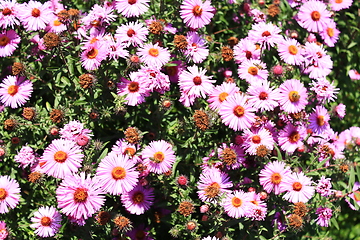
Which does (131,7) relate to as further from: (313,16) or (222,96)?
(313,16)

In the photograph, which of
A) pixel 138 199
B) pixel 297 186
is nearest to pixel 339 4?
pixel 297 186

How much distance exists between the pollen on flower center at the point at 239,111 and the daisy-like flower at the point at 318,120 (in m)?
0.98

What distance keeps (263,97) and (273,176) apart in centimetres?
72

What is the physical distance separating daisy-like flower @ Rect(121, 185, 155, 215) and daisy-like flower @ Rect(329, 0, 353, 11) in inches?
124

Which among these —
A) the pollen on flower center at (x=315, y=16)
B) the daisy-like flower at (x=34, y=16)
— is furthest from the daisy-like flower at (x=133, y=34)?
the pollen on flower center at (x=315, y=16)

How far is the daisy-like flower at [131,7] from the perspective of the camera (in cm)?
379

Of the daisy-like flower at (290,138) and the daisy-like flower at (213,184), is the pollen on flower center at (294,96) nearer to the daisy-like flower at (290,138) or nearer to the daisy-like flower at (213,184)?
the daisy-like flower at (290,138)

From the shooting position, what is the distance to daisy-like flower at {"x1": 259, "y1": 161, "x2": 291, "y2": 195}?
138 inches

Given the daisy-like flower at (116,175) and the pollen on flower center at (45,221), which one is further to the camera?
the pollen on flower center at (45,221)

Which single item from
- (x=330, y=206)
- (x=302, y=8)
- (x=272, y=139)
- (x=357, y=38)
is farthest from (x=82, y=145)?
(x=357, y=38)

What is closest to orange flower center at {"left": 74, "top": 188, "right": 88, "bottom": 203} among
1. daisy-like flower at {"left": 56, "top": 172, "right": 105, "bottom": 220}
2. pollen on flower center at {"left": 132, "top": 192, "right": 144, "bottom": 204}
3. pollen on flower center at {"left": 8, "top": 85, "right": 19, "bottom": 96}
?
daisy-like flower at {"left": 56, "top": 172, "right": 105, "bottom": 220}

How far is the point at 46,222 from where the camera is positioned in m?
3.48

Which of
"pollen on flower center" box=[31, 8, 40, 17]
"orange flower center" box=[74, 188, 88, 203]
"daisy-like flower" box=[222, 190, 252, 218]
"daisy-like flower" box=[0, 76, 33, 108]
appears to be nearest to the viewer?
"orange flower center" box=[74, 188, 88, 203]

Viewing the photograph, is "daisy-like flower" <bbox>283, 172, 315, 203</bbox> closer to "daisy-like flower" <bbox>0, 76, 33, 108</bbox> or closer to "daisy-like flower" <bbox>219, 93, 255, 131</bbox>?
"daisy-like flower" <bbox>219, 93, 255, 131</bbox>
